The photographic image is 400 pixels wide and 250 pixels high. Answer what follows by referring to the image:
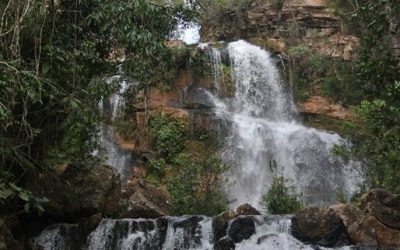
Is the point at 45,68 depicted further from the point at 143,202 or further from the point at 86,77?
the point at 143,202

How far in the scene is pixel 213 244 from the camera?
434 inches

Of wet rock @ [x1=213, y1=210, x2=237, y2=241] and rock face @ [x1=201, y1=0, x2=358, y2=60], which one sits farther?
rock face @ [x1=201, y1=0, x2=358, y2=60]

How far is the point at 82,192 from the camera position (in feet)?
37.5

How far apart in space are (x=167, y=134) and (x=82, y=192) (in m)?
8.02

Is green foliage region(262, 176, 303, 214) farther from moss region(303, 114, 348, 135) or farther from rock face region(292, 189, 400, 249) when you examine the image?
moss region(303, 114, 348, 135)

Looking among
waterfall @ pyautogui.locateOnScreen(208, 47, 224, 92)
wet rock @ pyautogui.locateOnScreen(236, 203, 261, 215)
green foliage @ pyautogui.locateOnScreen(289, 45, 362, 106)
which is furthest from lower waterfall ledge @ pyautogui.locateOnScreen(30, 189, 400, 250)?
waterfall @ pyautogui.locateOnScreen(208, 47, 224, 92)

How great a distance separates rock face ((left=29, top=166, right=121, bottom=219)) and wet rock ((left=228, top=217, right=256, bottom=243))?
312 centimetres

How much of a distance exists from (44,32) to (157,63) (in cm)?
258

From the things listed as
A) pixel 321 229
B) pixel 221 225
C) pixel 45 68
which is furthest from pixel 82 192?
pixel 321 229

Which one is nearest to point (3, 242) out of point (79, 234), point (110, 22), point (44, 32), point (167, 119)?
point (79, 234)

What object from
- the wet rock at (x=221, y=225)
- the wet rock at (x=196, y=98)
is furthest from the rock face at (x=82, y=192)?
the wet rock at (x=196, y=98)

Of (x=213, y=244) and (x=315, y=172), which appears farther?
(x=315, y=172)

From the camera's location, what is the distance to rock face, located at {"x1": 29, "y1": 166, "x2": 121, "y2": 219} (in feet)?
35.8

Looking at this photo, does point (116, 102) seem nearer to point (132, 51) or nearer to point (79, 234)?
point (79, 234)
